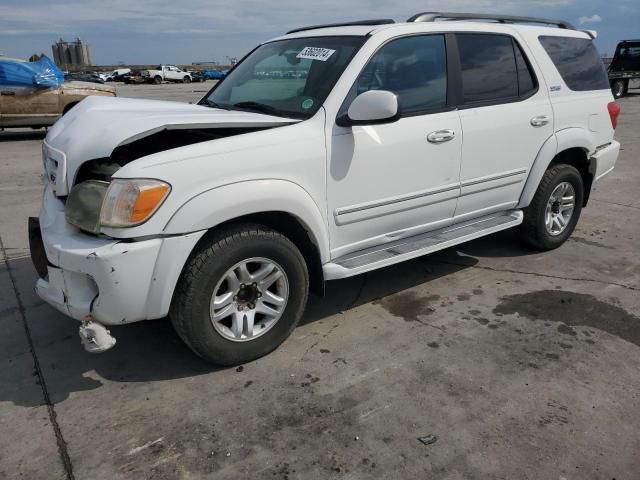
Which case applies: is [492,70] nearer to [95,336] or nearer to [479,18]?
[479,18]

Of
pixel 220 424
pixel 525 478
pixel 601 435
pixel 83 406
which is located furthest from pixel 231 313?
pixel 601 435

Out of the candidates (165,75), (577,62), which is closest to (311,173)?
(577,62)

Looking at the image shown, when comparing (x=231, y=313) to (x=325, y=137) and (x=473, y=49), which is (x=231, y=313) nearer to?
(x=325, y=137)

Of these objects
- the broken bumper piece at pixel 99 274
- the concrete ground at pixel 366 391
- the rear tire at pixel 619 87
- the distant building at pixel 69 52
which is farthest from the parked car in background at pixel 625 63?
the distant building at pixel 69 52

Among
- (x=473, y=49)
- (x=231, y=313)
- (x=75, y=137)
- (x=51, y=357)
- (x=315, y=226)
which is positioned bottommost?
(x=51, y=357)

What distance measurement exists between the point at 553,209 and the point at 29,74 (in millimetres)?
10644

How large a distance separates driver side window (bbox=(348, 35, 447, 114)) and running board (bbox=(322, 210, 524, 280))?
0.89 metres

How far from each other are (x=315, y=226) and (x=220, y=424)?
120 cm

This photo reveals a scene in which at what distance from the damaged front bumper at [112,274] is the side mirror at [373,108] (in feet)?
3.70

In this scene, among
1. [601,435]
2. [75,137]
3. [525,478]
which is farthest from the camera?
[75,137]

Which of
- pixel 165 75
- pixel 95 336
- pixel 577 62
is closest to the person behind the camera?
pixel 95 336

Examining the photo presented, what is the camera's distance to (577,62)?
4.76 m

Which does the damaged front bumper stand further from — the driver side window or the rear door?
the rear door

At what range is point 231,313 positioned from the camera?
9.90ft
